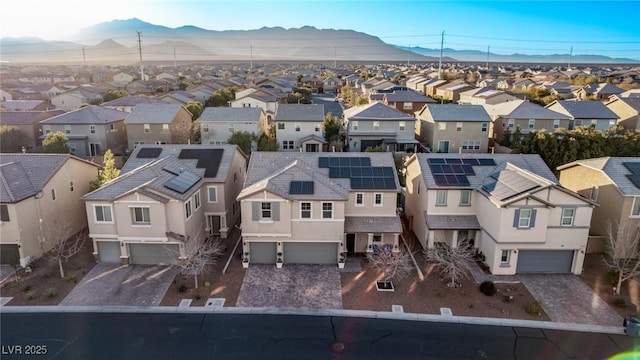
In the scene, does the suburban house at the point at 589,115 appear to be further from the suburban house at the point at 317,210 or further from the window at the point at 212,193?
the window at the point at 212,193

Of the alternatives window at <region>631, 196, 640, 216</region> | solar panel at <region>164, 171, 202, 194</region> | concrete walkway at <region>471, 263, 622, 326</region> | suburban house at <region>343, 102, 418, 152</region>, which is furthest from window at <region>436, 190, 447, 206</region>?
suburban house at <region>343, 102, 418, 152</region>

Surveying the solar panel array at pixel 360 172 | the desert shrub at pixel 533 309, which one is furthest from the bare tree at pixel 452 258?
the solar panel array at pixel 360 172

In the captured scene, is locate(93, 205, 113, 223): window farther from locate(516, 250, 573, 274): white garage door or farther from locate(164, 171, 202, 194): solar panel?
locate(516, 250, 573, 274): white garage door

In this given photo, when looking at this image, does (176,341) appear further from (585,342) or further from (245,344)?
(585,342)

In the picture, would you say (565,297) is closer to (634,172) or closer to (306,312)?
(634,172)

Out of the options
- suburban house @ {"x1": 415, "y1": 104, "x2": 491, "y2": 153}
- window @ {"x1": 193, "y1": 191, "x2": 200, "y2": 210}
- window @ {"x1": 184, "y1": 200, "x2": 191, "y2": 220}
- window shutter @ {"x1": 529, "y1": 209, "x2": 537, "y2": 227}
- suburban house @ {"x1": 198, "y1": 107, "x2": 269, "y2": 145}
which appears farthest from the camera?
suburban house @ {"x1": 198, "y1": 107, "x2": 269, "y2": 145}

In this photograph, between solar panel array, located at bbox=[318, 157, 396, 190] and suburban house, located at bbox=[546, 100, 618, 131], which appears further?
suburban house, located at bbox=[546, 100, 618, 131]

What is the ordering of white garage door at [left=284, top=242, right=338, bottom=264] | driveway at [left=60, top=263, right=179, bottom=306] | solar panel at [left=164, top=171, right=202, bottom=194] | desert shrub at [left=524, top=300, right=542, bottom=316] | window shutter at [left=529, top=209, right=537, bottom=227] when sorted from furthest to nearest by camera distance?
1. white garage door at [left=284, top=242, right=338, bottom=264]
2. solar panel at [left=164, top=171, right=202, bottom=194]
3. window shutter at [left=529, top=209, right=537, bottom=227]
4. driveway at [left=60, top=263, right=179, bottom=306]
5. desert shrub at [left=524, top=300, right=542, bottom=316]
